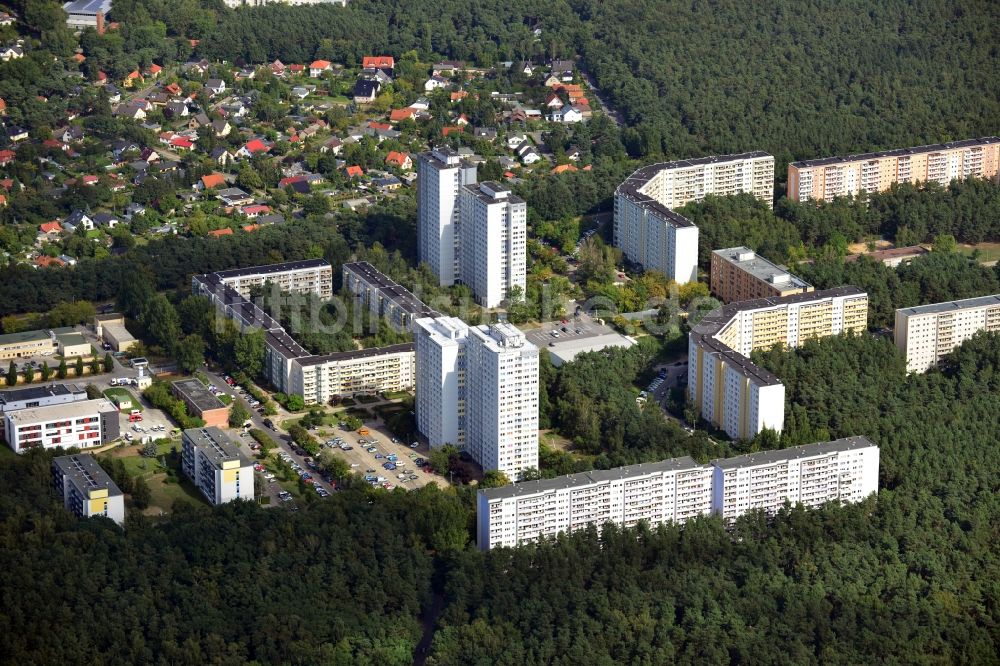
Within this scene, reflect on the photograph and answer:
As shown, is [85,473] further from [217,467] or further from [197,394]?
[197,394]

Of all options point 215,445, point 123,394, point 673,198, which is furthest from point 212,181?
point 215,445

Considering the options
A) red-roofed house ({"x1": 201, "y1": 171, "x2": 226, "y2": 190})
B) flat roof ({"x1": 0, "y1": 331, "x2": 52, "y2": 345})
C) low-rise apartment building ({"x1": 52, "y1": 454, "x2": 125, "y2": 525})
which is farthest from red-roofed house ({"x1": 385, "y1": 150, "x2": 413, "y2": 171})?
low-rise apartment building ({"x1": 52, "y1": 454, "x2": 125, "y2": 525})

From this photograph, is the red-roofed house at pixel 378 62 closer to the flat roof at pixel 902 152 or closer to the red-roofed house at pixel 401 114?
the red-roofed house at pixel 401 114

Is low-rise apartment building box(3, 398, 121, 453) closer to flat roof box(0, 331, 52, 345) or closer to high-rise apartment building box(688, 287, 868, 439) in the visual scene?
flat roof box(0, 331, 52, 345)

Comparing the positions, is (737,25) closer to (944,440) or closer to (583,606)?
(944,440)

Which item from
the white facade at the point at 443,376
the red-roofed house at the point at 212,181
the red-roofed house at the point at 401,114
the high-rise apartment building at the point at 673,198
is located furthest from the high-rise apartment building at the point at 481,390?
the red-roofed house at the point at 401,114

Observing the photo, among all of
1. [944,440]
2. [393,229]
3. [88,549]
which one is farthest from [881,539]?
[393,229]

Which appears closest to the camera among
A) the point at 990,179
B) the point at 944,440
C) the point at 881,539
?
the point at 881,539
